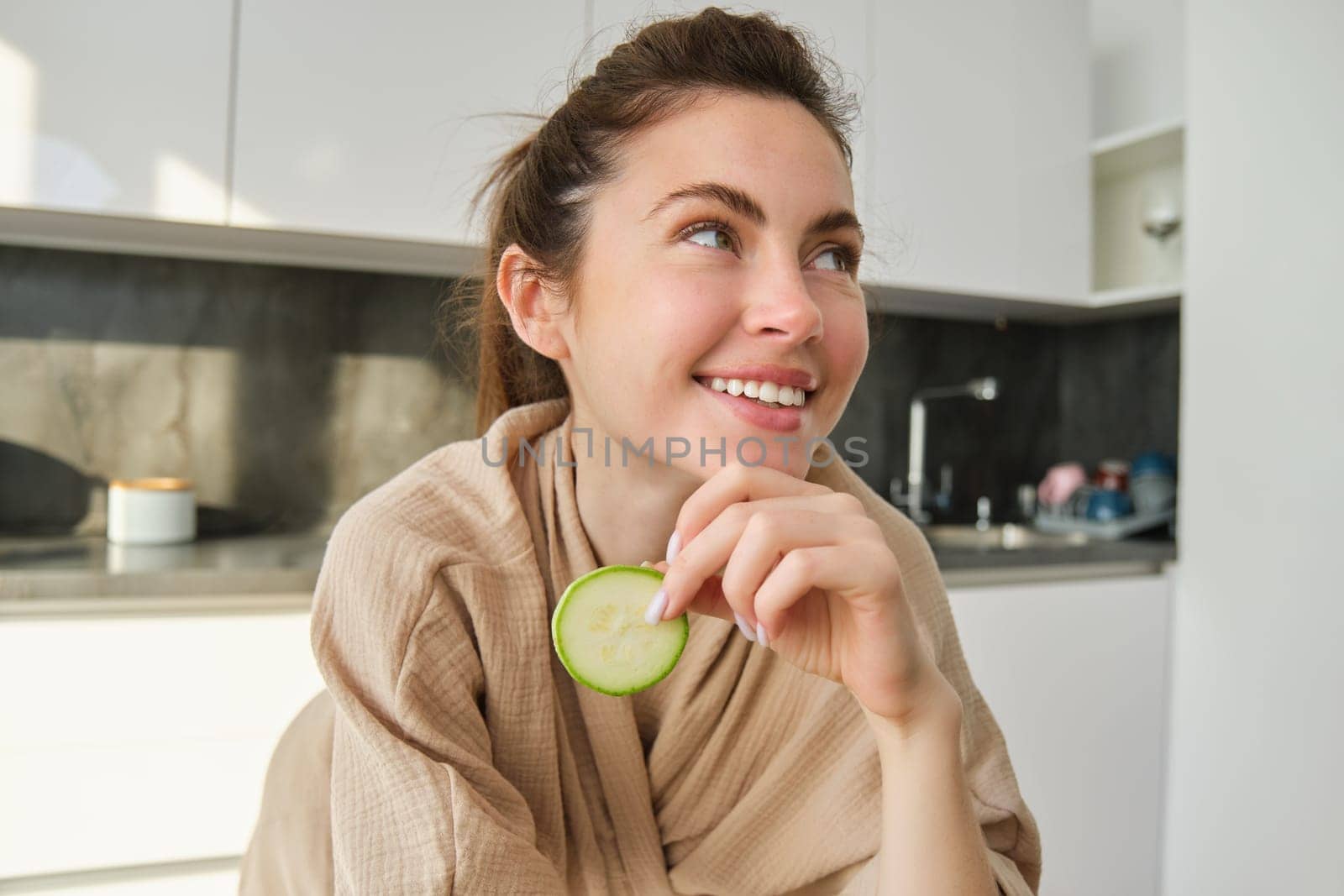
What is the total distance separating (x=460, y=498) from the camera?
35.9 inches

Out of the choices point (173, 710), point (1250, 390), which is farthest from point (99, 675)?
point (1250, 390)

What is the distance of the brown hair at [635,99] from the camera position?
88 cm

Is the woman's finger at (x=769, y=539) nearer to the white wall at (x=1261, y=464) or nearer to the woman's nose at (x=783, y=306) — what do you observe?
the woman's nose at (x=783, y=306)

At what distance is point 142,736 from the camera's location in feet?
4.71

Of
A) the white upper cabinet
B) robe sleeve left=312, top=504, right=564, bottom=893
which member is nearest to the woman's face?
robe sleeve left=312, top=504, right=564, bottom=893

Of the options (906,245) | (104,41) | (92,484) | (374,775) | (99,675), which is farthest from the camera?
(906,245)

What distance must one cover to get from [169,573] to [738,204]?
111cm

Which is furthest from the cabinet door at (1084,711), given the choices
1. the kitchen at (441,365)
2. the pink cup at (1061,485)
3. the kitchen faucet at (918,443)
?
the kitchen faucet at (918,443)

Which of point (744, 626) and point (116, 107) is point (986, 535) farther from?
point (116, 107)

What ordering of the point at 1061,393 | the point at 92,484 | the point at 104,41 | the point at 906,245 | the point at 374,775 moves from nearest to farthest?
the point at 374,775, the point at 104,41, the point at 92,484, the point at 906,245, the point at 1061,393

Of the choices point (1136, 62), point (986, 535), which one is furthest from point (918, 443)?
point (1136, 62)

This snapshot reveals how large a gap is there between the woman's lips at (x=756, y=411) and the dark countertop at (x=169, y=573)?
97 centimetres

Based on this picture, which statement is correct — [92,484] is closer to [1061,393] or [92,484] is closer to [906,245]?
[906,245]

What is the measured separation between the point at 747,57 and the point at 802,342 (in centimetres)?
29
